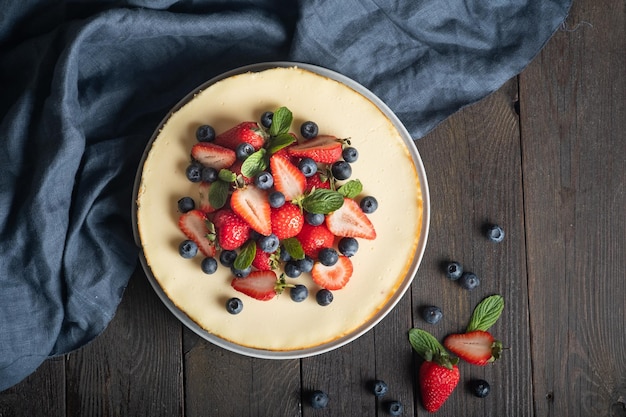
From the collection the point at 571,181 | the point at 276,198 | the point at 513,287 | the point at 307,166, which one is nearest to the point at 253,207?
the point at 276,198

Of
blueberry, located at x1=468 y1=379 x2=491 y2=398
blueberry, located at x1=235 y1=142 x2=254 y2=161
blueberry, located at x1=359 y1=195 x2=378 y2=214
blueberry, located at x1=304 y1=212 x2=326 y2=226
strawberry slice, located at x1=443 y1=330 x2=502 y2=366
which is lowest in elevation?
blueberry, located at x1=468 y1=379 x2=491 y2=398

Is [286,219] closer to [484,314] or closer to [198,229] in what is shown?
[198,229]

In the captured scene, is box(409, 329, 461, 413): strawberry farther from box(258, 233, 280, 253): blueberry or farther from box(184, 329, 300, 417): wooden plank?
box(258, 233, 280, 253): blueberry

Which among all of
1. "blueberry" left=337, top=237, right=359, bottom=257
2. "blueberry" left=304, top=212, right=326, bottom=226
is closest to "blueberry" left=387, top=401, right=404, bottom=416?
"blueberry" left=337, top=237, right=359, bottom=257

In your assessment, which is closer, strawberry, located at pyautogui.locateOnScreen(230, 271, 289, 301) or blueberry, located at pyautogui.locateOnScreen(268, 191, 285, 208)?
blueberry, located at pyautogui.locateOnScreen(268, 191, 285, 208)

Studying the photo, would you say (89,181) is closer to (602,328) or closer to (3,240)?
(3,240)

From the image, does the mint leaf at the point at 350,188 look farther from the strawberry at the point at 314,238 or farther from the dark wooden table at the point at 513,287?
the dark wooden table at the point at 513,287
